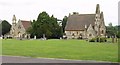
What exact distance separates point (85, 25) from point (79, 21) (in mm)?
4834

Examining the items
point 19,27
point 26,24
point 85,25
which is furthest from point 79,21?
point 19,27

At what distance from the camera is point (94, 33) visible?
108562mm

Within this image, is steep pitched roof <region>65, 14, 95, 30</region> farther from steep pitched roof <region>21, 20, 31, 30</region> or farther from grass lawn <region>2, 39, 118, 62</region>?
grass lawn <region>2, 39, 118, 62</region>

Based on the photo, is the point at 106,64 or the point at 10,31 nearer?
the point at 106,64

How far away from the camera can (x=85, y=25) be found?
111 meters

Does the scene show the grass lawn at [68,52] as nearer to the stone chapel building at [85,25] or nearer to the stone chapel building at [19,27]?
the stone chapel building at [85,25]

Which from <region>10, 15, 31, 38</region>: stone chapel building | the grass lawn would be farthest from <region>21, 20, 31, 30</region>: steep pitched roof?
the grass lawn

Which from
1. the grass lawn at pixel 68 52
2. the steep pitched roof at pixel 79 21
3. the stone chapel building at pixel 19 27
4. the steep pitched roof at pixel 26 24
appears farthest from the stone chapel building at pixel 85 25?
the grass lawn at pixel 68 52

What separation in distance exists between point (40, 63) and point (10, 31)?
107933 mm

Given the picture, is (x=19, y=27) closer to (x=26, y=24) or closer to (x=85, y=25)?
(x=26, y=24)

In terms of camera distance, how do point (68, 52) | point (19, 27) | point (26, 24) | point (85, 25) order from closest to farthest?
1. point (68, 52)
2. point (85, 25)
3. point (19, 27)
4. point (26, 24)

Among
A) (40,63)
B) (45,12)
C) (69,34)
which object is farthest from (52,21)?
(40,63)

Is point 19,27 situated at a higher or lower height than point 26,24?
lower

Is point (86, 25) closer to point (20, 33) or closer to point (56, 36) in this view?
point (56, 36)
